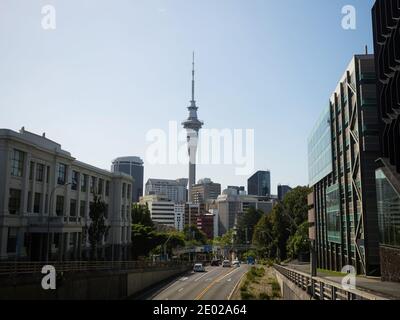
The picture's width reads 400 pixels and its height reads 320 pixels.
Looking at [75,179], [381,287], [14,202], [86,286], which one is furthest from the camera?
[75,179]

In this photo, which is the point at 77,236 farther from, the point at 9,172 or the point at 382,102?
the point at 382,102

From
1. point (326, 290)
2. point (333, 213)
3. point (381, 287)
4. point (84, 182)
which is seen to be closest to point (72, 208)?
point (84, 182)

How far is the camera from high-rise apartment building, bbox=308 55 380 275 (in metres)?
47.1

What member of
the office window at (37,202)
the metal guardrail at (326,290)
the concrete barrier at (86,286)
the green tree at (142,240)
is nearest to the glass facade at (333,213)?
the concrete barrier at (86,286)

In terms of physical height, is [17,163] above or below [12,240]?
above

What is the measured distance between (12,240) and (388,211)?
119ft

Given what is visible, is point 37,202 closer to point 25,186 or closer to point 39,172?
point 39,172

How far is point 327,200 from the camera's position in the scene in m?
66.9

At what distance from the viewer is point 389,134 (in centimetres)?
3725

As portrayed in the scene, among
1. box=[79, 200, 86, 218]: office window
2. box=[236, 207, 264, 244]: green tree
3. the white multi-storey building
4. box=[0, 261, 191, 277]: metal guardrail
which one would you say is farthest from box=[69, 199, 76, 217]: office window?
box=[236, 207, 264, 244]: green tree

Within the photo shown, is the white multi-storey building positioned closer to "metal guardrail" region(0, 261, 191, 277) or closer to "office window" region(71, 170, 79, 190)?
"office window" region(71, 170, 79, 190)

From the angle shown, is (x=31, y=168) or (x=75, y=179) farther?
(x=75, y=179)

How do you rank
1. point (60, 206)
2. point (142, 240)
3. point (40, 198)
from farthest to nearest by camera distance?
point (142, 240) < point (60, 206) < point (40, 198)
